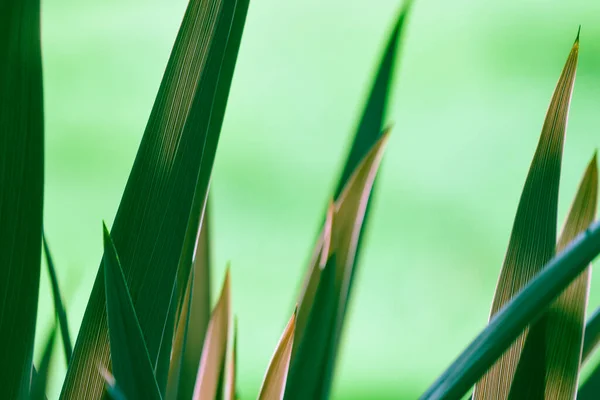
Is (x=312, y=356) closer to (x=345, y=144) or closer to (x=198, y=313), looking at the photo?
(x=198, y=313)

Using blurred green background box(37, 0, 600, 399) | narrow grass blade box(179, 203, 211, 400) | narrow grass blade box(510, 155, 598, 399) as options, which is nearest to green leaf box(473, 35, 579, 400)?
narrow grass blade box(510, 155, 598, 399)

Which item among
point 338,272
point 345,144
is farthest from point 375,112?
point 345,144

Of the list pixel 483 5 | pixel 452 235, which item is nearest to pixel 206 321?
pixel 452 235

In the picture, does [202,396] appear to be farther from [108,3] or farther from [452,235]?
[108,3]

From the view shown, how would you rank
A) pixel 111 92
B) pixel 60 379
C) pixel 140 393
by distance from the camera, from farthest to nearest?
pixel 111 92 < pixel 60 379 < pixel 140 393

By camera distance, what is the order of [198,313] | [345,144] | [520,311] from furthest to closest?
[345,144]
[198,313]
[520,311]

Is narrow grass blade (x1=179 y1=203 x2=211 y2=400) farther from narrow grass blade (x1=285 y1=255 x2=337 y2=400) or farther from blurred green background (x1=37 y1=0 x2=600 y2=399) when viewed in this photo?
blurred green background (x1=37 y1=0 x2=600 y2=399)

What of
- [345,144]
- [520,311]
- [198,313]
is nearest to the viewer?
[520,311]
